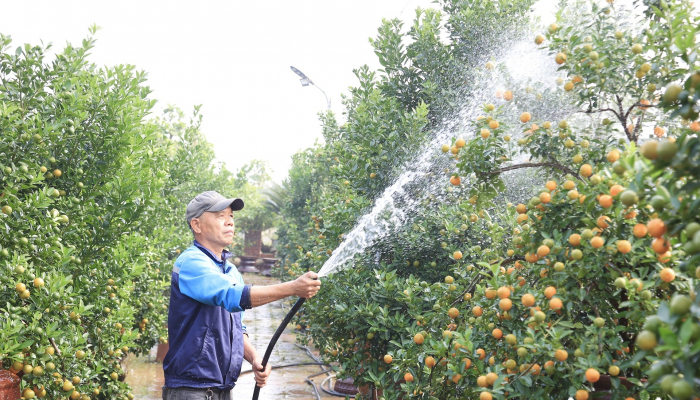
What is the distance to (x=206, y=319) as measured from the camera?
3.03 meters

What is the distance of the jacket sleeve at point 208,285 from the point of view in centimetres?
286

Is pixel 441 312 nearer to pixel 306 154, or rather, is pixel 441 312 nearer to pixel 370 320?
pixel 370 320

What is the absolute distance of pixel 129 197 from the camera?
392 cm

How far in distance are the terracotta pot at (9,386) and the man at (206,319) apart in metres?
0.86

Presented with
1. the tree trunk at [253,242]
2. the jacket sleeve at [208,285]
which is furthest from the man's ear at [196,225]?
the tree trunk at [253,242]

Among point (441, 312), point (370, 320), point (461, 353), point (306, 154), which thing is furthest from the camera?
point (306, 154)

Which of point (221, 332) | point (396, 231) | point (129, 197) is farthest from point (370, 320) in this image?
point (129, 197)

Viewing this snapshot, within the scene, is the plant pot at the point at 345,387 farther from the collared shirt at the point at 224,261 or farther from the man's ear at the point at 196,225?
the man's ear at the point at 196,225

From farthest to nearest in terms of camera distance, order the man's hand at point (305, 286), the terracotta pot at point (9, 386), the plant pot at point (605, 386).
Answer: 1. the terracotta pot at point (9, 386)
2. the man's hand at point (305, 286)
3. the plant pot at point (605, 386)

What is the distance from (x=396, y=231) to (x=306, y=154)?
8765 millimetres

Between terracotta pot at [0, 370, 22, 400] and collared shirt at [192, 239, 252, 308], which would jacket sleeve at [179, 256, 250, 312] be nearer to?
collared shirt at [192, 239, 252, 308]

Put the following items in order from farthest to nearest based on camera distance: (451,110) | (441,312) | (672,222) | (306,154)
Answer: (306,154)
(451,110)
(441,312)
(672,222)

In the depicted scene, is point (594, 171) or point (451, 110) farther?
point (451, 110)

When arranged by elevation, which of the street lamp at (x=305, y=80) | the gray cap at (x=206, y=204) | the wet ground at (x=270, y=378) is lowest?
the wet ground at (x=270, y=378)
